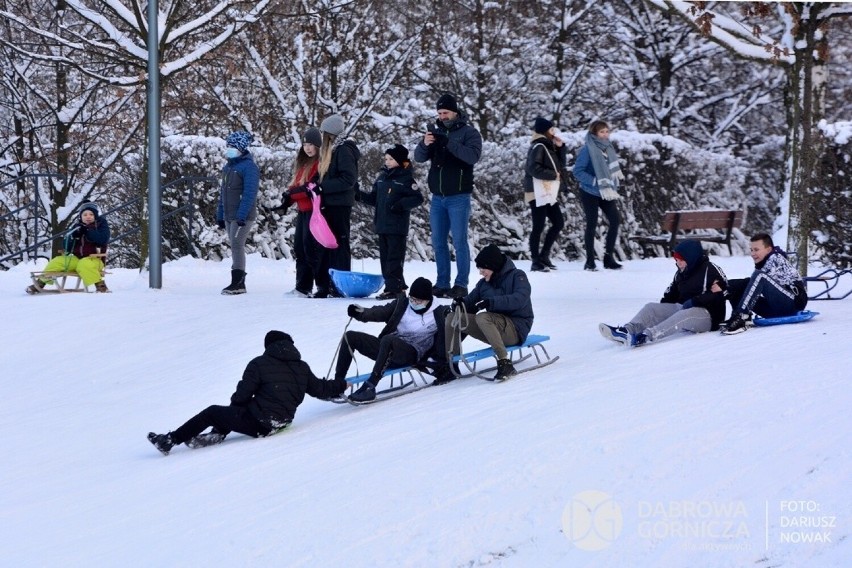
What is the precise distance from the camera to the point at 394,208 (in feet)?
40.7

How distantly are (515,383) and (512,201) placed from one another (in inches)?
372

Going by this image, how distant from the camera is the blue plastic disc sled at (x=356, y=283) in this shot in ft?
41.5

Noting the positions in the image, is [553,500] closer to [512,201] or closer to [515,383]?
[515,383]

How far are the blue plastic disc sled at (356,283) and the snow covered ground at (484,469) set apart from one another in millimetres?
1862

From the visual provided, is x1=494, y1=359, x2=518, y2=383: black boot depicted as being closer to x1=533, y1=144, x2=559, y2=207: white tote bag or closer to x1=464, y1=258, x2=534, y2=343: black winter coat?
x1=464, y1=258, x2=534, y2=343: black winter coat

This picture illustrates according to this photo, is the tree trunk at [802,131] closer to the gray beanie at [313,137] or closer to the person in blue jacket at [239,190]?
the gray beanie at [313,137]

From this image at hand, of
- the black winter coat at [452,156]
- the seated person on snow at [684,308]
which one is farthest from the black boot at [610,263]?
the seated person on snow at [684,308]

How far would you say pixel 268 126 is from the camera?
21984mm

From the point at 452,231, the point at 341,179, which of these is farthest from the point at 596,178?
the point at 341,179

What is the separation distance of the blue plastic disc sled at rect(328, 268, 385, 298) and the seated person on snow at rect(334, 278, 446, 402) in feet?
10.6

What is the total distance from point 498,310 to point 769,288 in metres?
2.31

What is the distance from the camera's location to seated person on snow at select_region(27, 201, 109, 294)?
14.3 metres

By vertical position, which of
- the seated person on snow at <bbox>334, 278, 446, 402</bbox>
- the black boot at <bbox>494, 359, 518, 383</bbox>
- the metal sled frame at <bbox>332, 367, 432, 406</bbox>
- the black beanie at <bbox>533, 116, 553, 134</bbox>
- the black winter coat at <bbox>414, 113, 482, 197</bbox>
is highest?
the black beanie at <bbox>533, 116, 553, 134</bbox>

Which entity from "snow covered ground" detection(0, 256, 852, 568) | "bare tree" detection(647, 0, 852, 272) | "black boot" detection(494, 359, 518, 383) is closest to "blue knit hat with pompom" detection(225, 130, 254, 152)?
"snow covered ground" detection(0, 256, 852, 568)
